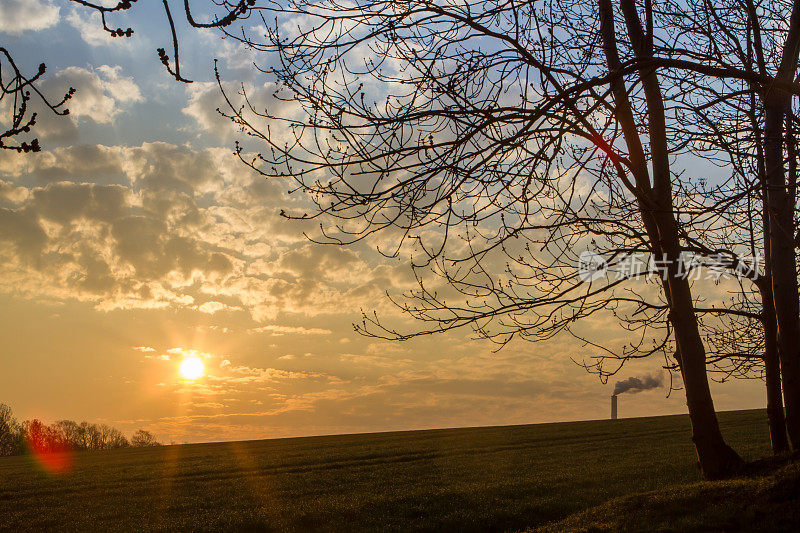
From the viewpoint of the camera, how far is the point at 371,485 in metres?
18.9

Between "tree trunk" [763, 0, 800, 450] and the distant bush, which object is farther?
the distant bush

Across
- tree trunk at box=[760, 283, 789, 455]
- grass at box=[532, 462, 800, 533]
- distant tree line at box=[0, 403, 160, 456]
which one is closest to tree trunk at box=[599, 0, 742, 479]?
grass at box=[532, 462, 800, 533]

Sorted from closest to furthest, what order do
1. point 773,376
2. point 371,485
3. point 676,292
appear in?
point 676,292 → point 773,376 → point 371,485

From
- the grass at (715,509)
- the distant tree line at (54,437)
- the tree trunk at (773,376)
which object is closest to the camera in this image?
the grass at (715,509)

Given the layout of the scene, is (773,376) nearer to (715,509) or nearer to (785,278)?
(785,278)

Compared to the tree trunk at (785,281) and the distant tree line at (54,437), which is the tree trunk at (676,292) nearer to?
the tree trunk at (785,281)

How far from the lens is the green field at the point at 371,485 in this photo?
557 inches

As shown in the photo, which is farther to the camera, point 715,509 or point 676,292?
point 676,292

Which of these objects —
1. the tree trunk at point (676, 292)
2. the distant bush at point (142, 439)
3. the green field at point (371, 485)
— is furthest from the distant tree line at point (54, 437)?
the tree trunk at point (676, 292)

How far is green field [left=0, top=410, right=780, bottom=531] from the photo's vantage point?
14.2 m

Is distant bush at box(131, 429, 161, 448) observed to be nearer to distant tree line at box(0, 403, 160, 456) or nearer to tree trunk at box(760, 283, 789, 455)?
distant tree line at box(0, 403, 160, 456)

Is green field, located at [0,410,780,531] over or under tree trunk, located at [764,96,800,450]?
under

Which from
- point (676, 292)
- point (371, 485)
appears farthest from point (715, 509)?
point (371, 485)

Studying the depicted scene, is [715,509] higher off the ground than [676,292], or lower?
lower
